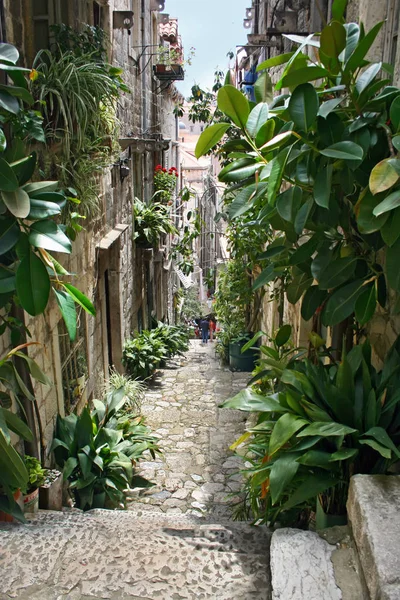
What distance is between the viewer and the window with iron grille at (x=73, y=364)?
5230 millimetres

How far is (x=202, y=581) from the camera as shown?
2289 mm

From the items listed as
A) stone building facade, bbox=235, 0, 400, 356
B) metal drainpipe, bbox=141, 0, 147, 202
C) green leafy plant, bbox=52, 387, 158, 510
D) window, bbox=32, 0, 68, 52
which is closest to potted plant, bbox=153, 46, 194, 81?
metal drainpipe, bbox=141, 0, 147, 202

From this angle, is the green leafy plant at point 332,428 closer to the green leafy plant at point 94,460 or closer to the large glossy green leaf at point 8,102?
the large glossy green leaf at point 8,102

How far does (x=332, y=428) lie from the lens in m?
2.30

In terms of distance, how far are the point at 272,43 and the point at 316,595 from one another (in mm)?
6021

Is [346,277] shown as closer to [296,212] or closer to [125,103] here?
[296,212]

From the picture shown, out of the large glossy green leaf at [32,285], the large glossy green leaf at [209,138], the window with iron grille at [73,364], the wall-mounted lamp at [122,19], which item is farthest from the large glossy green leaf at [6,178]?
the wall-mounted lamp at [122,19]

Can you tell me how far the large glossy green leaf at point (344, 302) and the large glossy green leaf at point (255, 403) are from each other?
45 centimetres

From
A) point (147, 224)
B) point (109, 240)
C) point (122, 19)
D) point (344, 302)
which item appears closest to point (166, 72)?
point (147, 224)

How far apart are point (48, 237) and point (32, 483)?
1979mm

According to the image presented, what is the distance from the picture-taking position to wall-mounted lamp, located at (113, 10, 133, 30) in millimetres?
7000

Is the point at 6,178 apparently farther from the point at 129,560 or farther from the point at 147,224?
the point at 147,224

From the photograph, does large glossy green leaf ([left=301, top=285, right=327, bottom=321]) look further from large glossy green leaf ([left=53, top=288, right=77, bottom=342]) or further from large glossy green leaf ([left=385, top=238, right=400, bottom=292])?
large glossy green leaf ([left=53, top=288, right=77, bottom=342])

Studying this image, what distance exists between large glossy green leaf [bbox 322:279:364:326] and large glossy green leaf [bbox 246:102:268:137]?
80 cm
